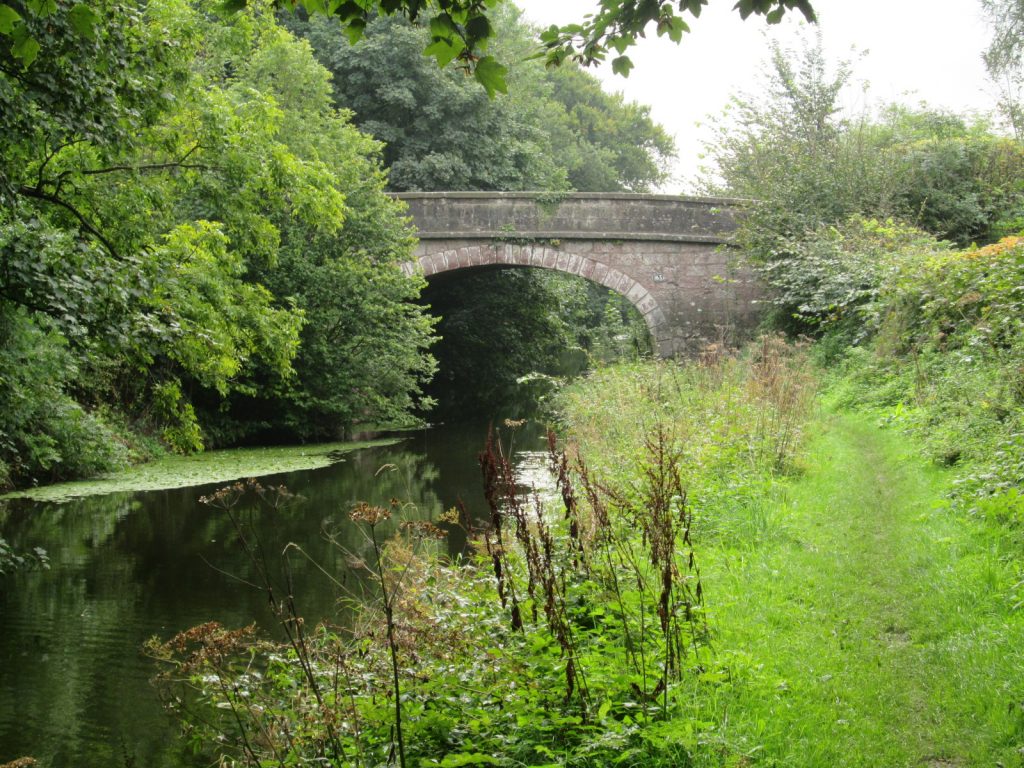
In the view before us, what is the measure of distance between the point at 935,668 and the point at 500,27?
3015cm

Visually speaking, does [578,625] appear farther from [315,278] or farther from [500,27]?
[500,27]

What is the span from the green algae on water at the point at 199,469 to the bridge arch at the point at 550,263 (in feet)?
16.1

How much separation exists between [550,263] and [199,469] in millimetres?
9293

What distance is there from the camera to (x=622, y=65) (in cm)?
435

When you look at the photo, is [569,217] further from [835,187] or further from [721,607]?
[721,607]

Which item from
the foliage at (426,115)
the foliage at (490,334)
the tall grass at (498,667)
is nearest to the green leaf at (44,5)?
the tall grass at (498,667)

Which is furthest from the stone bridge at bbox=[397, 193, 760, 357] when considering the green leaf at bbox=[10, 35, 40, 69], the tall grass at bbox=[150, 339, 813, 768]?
the green leaf at bbox=[10, 35, 40, 69]

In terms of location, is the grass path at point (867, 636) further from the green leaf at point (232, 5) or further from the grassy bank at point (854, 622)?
the green leaf at point (232, 5)

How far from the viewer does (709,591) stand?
4824 mm

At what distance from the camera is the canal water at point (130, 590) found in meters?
4.66

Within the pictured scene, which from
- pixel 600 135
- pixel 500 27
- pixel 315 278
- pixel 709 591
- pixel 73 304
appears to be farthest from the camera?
pixel 600 135

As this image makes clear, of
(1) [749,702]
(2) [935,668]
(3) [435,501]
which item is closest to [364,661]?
(1) [749,702]

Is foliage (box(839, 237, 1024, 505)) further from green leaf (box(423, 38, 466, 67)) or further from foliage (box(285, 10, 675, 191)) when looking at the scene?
foliage (box(285, 10, 675, 191))

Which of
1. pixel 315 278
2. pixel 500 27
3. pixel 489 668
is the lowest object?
pixel 489 668
